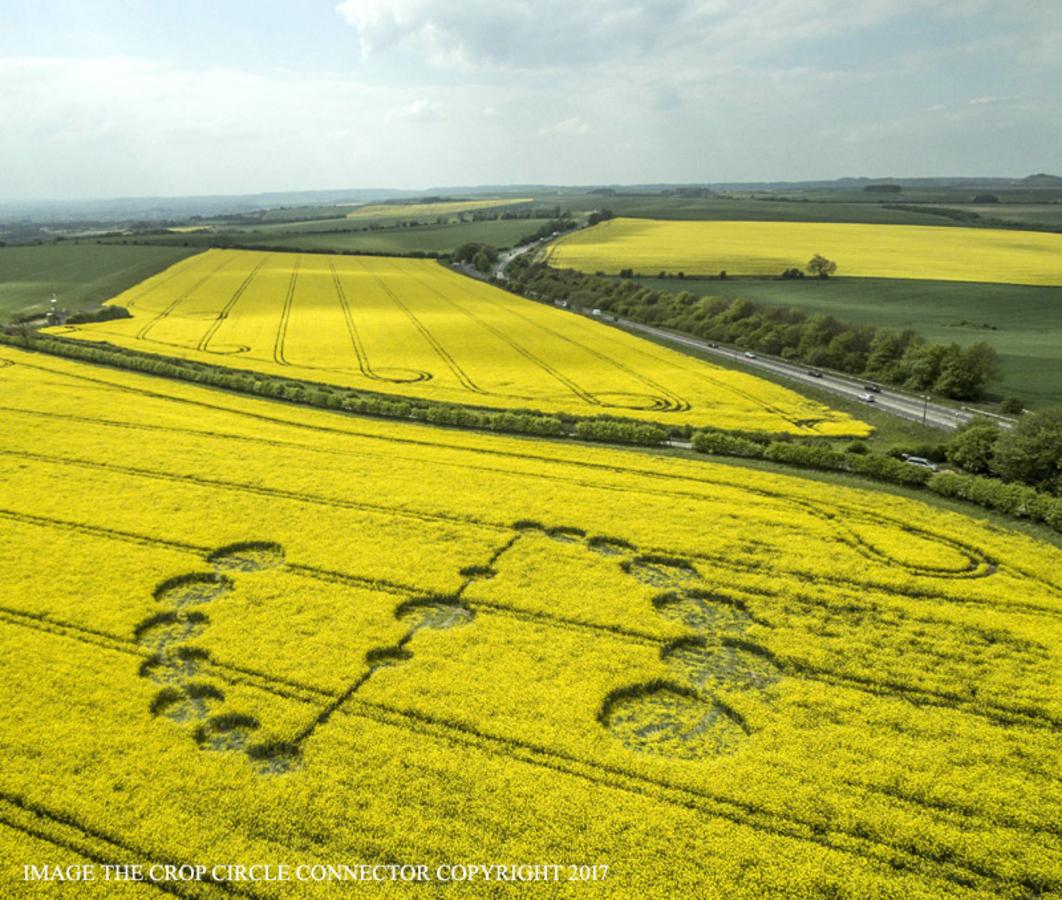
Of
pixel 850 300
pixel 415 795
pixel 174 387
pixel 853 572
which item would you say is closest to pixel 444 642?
pixel 415 795

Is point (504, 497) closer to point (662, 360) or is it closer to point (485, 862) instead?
point (485, 862)

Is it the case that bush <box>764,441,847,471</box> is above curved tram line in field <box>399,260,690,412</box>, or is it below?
below

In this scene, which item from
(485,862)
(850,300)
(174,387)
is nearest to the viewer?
(485,862)

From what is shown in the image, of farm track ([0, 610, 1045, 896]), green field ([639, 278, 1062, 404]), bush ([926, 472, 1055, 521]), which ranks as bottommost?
farm track ([0, 610, 1045, 896])

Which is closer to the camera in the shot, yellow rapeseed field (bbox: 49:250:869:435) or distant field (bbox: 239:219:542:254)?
yellow rapeseed field (bbox: 49:250:869:435)

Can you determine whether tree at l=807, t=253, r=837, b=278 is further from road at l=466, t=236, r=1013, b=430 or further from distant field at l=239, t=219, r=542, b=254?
distant field at l=239, t=219, r=542, b=254

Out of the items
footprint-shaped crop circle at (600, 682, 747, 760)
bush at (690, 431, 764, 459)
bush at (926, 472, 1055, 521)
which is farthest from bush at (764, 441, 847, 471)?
footprint-shaped crop circle at (600, 682, 747, 760)
